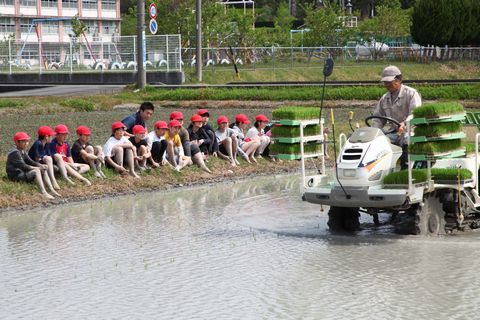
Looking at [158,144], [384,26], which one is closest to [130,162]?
[158,144]

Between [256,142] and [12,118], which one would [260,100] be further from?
[256,142]

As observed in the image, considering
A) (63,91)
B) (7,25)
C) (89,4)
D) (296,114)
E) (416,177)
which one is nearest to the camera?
(416,177)

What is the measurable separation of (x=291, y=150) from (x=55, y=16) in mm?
85251

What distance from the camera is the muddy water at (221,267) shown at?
10.6 metres

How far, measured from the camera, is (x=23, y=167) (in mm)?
17516

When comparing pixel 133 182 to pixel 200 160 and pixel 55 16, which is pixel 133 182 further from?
pixel 55 16

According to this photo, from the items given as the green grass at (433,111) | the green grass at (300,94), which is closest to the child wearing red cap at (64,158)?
the green grass at (433,111)

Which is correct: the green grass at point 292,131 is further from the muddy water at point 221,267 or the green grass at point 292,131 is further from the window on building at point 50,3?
the window on building at point 50,3

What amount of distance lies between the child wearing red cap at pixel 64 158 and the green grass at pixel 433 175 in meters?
6.24

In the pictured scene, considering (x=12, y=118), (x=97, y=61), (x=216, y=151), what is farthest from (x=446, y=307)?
(x=97, y=61)

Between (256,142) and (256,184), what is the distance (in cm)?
222

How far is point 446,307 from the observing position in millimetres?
10500

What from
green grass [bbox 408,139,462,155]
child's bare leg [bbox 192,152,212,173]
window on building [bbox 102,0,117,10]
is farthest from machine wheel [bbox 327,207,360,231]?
window on building [bbox 102,0,117,10]

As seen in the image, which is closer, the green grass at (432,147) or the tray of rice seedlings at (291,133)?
the green grass at (432,147)
